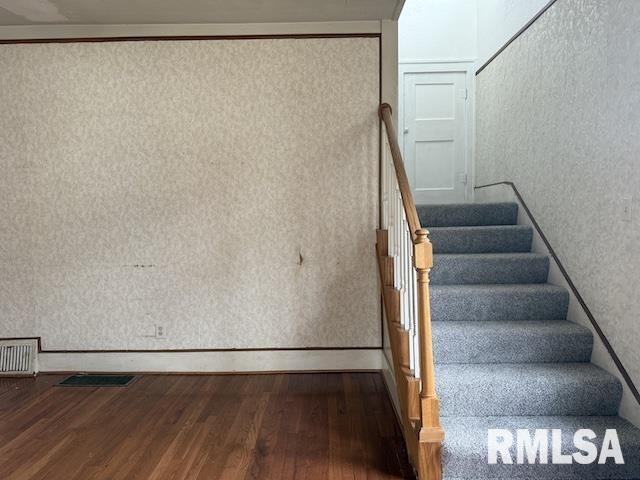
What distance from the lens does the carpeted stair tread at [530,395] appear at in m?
2.37

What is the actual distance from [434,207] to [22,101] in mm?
3262

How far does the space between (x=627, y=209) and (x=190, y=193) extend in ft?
9.23

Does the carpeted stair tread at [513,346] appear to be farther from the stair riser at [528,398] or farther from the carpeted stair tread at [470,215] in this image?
the carpeted stair tread at [470,215]

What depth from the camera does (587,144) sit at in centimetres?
275

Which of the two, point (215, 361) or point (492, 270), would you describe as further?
point (215, 361)

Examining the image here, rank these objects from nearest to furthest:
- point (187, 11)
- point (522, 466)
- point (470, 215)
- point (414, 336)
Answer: point (522, 466), point (414, 336), point (187, 11), point (470, 215)

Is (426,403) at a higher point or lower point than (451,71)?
lower

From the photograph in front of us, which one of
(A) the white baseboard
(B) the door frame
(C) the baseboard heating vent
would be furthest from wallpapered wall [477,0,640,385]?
(C) the baseboard heating vent

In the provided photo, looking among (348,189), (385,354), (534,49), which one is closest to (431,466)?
(385,354)

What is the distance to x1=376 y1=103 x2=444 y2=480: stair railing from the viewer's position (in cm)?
208

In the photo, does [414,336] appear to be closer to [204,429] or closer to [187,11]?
[204,429]

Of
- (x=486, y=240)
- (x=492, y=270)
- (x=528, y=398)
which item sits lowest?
(x=528, y=398)

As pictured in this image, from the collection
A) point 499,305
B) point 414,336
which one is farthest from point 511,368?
point 414,336

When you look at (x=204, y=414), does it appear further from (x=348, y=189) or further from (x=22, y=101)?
(x=22, y=101)
